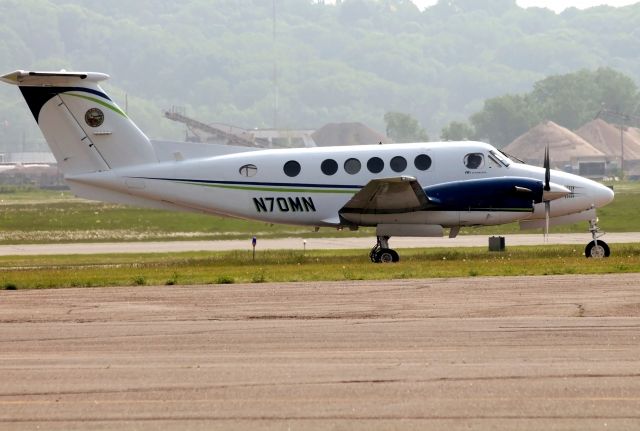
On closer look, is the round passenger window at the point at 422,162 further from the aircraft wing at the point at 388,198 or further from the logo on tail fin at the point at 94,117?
the logo on tail fin at the point at 94,117

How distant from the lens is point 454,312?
22578 millimetres

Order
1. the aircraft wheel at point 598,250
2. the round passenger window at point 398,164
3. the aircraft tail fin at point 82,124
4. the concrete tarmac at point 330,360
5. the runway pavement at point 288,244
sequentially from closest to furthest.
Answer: the concrete tarmac at point 330,360, the aircraft wheel at point 598,250, the aircraft tail fin at point 82,124, the round passenger window at point 398,164, the runway pavement at point 288,244

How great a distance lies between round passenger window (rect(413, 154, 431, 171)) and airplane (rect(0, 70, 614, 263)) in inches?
1.2

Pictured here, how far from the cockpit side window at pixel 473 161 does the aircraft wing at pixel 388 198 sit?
5.72 ft

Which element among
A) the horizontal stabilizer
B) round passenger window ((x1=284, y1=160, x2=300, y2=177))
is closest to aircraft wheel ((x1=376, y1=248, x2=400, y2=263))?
round passenger window ((x1=284, y1=160, x2=300, y2=177))

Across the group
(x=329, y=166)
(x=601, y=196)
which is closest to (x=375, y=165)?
(x=329, y=166)

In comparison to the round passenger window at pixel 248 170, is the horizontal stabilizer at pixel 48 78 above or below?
above

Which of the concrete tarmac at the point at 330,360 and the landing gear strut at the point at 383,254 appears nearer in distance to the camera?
the concrete tarmac at the point at 330,360

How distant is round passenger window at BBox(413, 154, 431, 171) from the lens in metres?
37.1

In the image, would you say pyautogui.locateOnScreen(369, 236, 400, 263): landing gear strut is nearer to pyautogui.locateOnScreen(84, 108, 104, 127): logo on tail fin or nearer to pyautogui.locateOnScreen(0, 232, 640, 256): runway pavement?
pyautogui.locateOnScreen(0, 232, 640, 256): runway pavement

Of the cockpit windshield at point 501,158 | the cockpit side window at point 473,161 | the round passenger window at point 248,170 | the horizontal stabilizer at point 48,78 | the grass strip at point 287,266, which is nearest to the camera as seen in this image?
the grass strip at point 287,266

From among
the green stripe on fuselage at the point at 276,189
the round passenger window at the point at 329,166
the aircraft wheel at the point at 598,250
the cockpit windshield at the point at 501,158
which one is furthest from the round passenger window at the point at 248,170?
the aircraft wheel at the point at 598,250

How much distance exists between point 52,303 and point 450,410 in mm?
13523

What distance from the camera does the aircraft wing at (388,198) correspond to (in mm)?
35219
